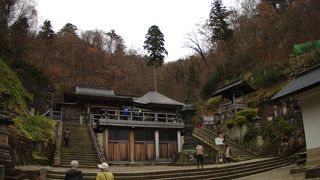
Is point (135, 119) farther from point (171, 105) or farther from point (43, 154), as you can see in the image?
point (43, 154)

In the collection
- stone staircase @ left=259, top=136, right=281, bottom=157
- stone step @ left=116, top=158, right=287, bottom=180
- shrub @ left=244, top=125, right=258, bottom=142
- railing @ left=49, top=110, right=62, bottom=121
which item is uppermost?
railing @ left=49, top=110, right=62, bottom=121

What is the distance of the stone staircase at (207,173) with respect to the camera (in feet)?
61.9

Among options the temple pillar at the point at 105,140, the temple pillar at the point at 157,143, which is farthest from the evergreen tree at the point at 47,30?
the temple pillar at the point at 157,143

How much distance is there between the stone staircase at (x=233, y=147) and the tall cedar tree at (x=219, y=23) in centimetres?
2849

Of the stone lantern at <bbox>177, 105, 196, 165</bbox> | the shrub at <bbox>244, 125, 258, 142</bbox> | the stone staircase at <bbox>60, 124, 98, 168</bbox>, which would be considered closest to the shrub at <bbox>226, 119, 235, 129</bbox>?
the shrub at <bbox>244, 125, 258, 142</bbox>

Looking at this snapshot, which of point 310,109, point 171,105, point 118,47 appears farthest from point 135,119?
point 118,47

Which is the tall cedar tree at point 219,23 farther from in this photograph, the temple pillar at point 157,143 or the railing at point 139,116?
the temple pillar at point 157,143

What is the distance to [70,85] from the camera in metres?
62.8

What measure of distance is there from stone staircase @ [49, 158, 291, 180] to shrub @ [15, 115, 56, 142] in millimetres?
7337

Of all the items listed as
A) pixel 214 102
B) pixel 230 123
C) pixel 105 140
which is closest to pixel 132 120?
pixel 105 140

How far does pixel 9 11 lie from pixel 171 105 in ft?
60.9

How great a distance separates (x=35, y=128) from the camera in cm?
2677

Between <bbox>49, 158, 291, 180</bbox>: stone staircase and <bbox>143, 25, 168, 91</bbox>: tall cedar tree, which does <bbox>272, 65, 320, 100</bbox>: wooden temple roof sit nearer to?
<bbox>49, 158, 291, 180</bbox>: stone staircase

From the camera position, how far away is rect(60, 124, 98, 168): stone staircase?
2514 centimetres
